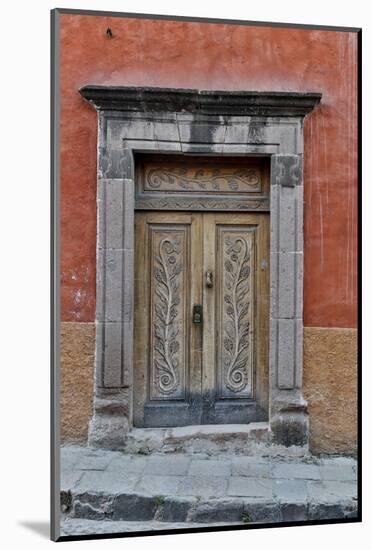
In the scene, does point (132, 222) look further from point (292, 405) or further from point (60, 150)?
point (292, 405)

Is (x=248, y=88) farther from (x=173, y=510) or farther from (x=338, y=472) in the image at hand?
(x=173, y=510)

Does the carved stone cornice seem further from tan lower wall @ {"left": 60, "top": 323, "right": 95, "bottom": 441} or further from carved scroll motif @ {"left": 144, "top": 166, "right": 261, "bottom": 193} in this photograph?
tan lower wall @ {"left": 60, "top": 323, "right": 95, "bottom": 441}

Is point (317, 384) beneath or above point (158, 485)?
above

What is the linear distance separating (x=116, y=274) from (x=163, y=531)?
152cm

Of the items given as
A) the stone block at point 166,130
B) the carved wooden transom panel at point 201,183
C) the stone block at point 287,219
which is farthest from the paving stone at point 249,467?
the stone block at point 166,130

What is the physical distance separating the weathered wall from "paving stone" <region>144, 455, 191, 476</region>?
84cm

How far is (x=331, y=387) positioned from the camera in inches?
162

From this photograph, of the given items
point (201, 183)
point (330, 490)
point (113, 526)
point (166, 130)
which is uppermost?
point (166, 130)

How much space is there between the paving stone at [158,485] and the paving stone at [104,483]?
0.05 meters

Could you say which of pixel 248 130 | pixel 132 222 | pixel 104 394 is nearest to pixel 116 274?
pixel 132 222

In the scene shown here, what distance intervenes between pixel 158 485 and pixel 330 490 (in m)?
1.02

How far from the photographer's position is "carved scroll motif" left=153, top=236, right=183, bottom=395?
14.1ft

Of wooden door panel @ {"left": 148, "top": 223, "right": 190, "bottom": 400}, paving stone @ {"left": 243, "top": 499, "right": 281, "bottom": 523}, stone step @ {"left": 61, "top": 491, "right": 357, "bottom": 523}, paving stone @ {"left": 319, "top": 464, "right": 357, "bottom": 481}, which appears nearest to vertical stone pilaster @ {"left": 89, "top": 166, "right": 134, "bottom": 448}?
wooden door panel @ {"left": 148, "top": 223, "right": 190, "bottom": 400}

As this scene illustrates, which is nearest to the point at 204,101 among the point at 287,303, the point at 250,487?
the point at 287,303
